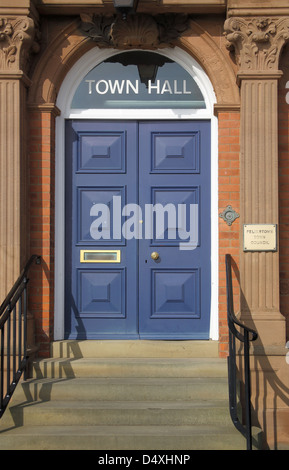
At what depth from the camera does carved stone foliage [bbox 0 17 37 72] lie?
230 inches

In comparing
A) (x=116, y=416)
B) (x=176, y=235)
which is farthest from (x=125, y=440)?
(x=176, y=235)

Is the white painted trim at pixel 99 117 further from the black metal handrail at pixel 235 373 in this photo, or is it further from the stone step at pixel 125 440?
the stone step at pixel 125 440

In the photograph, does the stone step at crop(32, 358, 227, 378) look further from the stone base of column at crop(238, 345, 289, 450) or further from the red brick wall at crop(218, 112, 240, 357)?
the red brick wall at crop(218, 112, 240, 357)

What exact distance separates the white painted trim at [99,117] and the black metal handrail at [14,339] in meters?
0.43

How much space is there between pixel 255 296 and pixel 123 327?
1.39m

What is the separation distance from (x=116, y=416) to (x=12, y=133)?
277cm

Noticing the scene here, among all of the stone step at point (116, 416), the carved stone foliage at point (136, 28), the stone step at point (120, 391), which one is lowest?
the stone step at point (116, 416)

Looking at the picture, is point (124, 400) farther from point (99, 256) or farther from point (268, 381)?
point (99, 256)

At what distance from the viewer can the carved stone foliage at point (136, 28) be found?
20.2 ft

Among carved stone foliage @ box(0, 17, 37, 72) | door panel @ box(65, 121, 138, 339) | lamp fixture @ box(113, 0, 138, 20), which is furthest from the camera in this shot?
door panel @ box(65, 121, 138, 339)

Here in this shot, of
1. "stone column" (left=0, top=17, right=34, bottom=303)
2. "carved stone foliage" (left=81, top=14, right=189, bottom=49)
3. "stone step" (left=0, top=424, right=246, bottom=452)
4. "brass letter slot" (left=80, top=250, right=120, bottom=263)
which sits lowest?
"stone step" (left=0, top=424, right=246, bottom=452)
